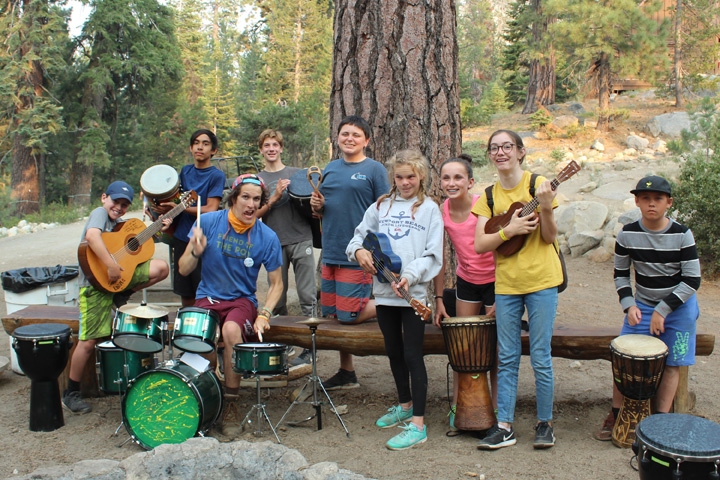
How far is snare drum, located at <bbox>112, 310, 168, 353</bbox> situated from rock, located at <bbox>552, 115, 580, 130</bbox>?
1789 cm

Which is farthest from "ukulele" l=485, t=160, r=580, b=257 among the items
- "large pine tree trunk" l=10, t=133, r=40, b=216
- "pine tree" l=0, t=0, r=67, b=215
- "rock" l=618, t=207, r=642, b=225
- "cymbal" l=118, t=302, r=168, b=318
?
"large pine tree trunk" l=10, t=133, r=40, b=216

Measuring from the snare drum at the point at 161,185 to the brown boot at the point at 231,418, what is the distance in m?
1.67

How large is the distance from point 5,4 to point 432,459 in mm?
21438

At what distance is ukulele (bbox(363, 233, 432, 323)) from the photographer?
367cm

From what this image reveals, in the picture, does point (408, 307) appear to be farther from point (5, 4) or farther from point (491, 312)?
point (5, 4)

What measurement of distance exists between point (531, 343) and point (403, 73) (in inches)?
106

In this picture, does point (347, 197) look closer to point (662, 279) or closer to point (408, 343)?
point (408, 343)

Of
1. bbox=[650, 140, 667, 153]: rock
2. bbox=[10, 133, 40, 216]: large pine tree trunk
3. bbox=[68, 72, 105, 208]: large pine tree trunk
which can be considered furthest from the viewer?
bbox=[68, 72, 105, 208]: large pine tree trunk

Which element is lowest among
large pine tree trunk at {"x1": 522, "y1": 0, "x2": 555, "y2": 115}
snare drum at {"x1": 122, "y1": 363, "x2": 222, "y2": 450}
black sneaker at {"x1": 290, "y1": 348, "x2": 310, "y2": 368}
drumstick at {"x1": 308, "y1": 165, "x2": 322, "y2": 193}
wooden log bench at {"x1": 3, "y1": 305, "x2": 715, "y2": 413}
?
black sneaker at {"x1": 290, "y1": 348, "x2": 310, "y2": 368}

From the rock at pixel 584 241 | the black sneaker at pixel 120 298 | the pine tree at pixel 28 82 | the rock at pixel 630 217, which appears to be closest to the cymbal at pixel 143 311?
the black sneaker at pixel 120 298

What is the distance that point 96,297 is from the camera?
15.0 feet

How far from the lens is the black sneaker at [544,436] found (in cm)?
378

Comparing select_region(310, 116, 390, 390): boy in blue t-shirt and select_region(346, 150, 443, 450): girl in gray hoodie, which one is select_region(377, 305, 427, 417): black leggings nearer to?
select_region(346, 150, 443, 450): girl in gray hoodie

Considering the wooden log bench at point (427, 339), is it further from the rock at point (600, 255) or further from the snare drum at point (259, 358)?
the rock at point (600, 255)
